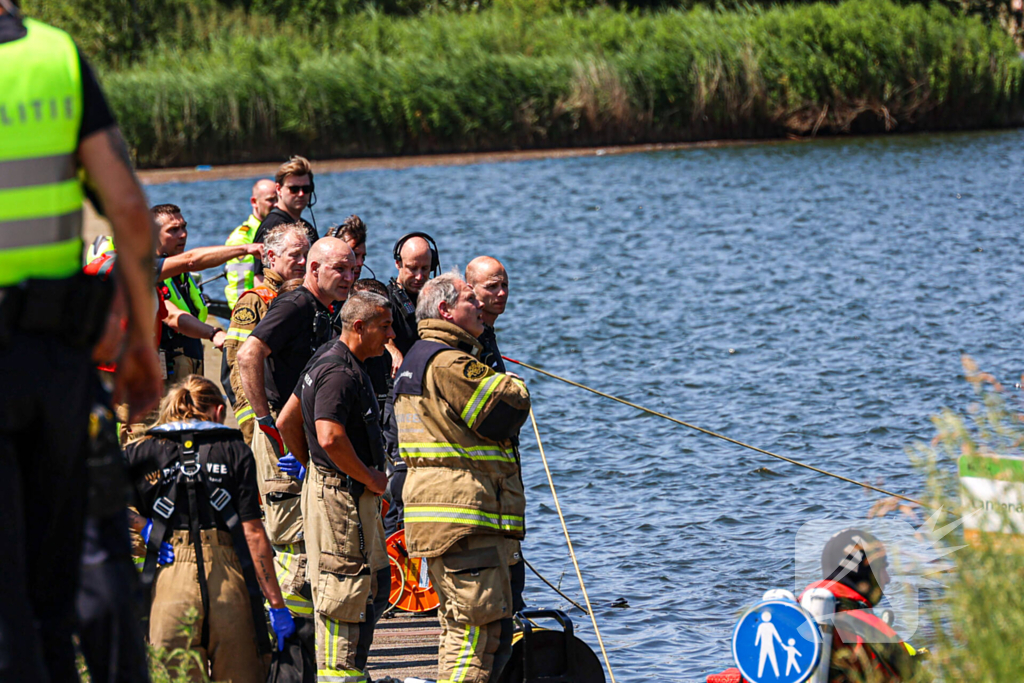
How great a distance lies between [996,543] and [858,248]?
22.5 metres

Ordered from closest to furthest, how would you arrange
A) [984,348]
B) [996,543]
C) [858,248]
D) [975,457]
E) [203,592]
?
[996,543] < [975,457] < [203,592] < [984,348] < [858,248]

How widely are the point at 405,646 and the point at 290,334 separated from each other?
70.9 inches

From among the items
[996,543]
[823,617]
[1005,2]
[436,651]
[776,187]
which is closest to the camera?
[996,543]

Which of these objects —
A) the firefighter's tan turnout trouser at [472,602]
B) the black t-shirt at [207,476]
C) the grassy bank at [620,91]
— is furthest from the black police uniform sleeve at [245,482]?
the grassy bank at [620,91]

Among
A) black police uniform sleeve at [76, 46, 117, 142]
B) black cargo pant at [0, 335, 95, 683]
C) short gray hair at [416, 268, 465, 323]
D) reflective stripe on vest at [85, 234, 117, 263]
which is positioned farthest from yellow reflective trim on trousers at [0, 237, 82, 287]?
reflective stripe on vest at [85, 234, 117, 263]

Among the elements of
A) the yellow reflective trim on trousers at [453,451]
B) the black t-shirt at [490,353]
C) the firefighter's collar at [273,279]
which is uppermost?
the firefighter's collar at [273,279]

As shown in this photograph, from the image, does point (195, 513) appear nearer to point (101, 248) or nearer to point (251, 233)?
point (101, 248)

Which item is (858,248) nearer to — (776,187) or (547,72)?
(776,187)

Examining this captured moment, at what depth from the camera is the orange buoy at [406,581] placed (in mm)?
7172

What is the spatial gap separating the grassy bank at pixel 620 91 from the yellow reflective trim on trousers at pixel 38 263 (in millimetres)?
41112

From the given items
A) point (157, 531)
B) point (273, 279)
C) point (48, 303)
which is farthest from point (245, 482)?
point (273, 279)

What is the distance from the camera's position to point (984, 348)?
16.8m

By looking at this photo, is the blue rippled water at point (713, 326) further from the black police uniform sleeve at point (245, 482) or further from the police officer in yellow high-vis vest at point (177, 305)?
the black police uniform sleeve at point (245, 482)

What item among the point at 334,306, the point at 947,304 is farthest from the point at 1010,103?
the point at 334,306
